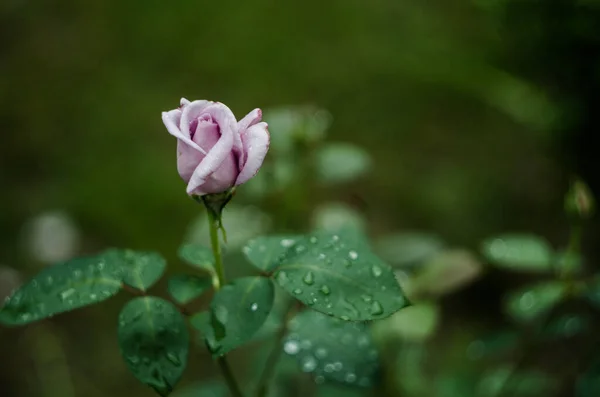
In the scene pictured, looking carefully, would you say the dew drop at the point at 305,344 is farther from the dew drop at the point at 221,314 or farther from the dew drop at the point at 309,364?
the dew drop at the point at 221,314

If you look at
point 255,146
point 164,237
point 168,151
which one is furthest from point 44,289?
point 168,151

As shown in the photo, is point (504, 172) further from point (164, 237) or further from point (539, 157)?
point (164, 237)

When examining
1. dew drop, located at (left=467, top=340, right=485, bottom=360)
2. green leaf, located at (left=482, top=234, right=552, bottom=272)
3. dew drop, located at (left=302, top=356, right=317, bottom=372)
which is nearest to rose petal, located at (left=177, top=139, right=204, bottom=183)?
dew drop, located at (left=302, top=356, right=317, bottom=372)

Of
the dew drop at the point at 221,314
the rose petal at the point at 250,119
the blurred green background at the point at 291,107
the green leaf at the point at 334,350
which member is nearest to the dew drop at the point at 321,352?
the green leaf at the point at 334,350

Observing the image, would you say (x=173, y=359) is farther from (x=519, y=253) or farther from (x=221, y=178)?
(x=519, y=253)

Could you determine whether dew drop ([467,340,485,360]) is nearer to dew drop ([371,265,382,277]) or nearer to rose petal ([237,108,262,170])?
dew drop ([371,265,382,277])
